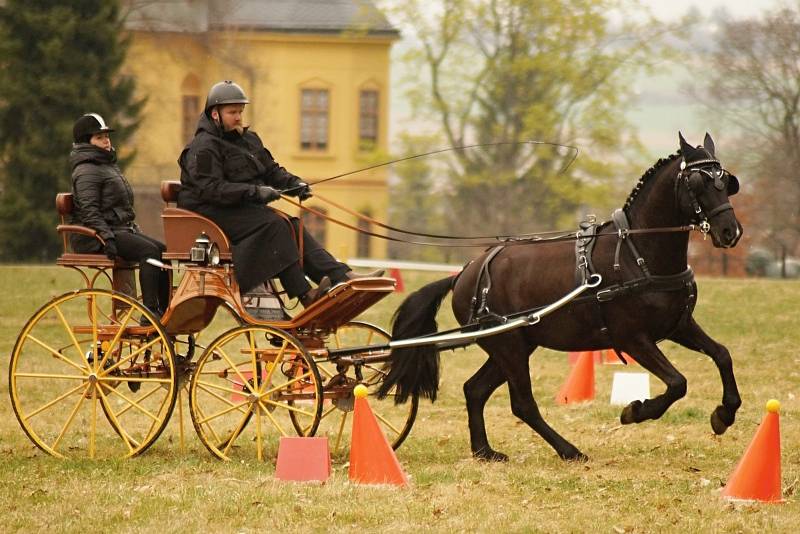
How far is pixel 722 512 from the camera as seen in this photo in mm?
7605

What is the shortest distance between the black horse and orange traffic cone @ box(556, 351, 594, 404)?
3.00 meters

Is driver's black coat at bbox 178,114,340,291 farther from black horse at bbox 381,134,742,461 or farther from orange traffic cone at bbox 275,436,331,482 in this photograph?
orange traffic cone at bbox 275,436,331,482

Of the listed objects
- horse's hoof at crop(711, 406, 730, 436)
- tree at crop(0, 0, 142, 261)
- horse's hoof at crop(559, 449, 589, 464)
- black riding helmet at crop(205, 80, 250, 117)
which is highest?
tree at crop(0, 0, 142, 261)

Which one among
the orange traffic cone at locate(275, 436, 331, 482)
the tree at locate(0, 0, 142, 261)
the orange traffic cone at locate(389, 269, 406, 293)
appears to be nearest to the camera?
the orange traffic cone at locate(275, 436, 331, 482)

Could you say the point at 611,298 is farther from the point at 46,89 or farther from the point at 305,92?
the point at 305,92

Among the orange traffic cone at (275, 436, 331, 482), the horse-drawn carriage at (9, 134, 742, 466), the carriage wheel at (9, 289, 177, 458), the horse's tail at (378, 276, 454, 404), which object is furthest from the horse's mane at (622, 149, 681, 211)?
the carriage wheel at (9, 289, 177, 458)

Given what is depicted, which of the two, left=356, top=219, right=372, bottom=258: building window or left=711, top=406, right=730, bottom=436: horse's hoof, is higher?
left=356, top=219, right=372, bottom=258: building window

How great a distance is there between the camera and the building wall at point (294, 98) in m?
42.9

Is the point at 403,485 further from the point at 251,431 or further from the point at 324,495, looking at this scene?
the point at 251,431

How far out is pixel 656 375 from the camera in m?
9.02

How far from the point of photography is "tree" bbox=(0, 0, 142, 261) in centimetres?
3192

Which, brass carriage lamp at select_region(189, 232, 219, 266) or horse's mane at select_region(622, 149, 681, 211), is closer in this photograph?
horse's mane at select_region(622, 149, 681, 211)

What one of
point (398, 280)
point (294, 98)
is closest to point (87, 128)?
point (398, 280)

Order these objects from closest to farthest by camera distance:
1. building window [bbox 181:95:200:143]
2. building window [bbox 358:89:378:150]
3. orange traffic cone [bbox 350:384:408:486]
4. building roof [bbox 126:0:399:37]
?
orange traffic cone [bbox 350:384:408:486] < building roof [bbox 126:0:399:37] < building window [bbox 181:95:200:143] < building window [bbox 358:89:378:150]
